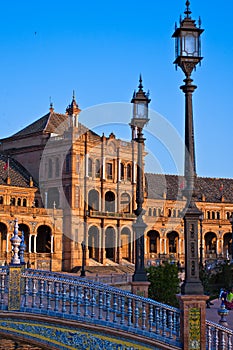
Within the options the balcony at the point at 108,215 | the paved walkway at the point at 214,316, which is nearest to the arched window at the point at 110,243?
the balcony at the point at 108,215

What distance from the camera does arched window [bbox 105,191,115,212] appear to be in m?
60.2

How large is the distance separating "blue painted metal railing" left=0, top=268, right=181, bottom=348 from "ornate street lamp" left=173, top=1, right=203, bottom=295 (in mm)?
916

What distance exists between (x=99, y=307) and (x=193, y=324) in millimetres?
2012

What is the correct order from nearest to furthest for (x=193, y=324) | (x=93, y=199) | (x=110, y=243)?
1. (x=193, y=324)
2. (x=93, y=199)
3. (x=110, y=243)

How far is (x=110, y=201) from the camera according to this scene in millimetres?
60750

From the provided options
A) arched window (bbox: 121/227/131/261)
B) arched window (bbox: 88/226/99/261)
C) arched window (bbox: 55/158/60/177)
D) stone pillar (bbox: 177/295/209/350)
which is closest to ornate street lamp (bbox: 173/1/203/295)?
stone pillar (bbox: 177/295/209/350)

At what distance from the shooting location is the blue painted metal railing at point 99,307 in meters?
11.5

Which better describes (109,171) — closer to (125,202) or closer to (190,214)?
(125,202)

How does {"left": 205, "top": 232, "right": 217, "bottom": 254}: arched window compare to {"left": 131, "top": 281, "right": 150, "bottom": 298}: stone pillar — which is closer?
{"left": 131, "top": 281, "right": 150, "bottom": 298}: stone pillar

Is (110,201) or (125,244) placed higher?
(110,201)

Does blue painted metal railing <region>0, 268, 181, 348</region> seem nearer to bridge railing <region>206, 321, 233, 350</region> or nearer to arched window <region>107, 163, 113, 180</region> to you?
bridge railing <region>206, 321, 233, 350</region>

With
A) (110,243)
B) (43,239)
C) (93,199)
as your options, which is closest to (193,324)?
(43,239)

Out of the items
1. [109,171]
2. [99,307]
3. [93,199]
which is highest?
[109,171]

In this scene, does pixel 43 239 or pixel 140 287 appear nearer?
pixel 140 287
